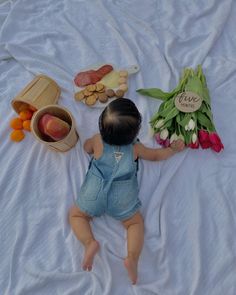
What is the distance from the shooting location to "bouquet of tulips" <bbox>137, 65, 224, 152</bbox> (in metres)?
0.98

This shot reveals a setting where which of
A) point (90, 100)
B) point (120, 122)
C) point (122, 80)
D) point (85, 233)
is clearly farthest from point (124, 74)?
point (85, 233)

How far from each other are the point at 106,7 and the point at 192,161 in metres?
0.66

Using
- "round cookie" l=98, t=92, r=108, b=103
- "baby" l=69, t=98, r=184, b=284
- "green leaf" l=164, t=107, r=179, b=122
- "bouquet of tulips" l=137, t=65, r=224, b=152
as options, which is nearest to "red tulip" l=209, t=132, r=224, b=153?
"bouquet of tulips" l=137, t=65, r=224, b=152

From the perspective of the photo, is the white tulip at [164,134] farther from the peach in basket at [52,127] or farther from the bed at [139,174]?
the peach in basket at [52,127]

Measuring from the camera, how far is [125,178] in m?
0.89

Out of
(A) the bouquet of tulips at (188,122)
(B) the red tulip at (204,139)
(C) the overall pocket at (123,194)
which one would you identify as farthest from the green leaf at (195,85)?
(C) the overall pocket at (123,194)

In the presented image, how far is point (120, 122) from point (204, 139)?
0.28 meters

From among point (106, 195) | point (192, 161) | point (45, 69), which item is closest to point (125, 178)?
point (106, 195)

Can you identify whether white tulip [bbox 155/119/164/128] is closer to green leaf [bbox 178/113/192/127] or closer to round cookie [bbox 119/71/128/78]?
green leaf [bbox 178/113/192/127]

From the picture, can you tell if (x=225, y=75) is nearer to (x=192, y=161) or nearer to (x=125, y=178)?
(x=192, y=161)

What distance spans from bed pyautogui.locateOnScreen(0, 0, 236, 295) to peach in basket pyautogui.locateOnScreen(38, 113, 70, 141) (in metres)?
0.07

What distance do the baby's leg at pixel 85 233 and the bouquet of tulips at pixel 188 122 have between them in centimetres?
29

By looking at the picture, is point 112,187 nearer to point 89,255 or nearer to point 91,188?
point 91,188

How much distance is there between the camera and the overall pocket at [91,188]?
2.84ft
